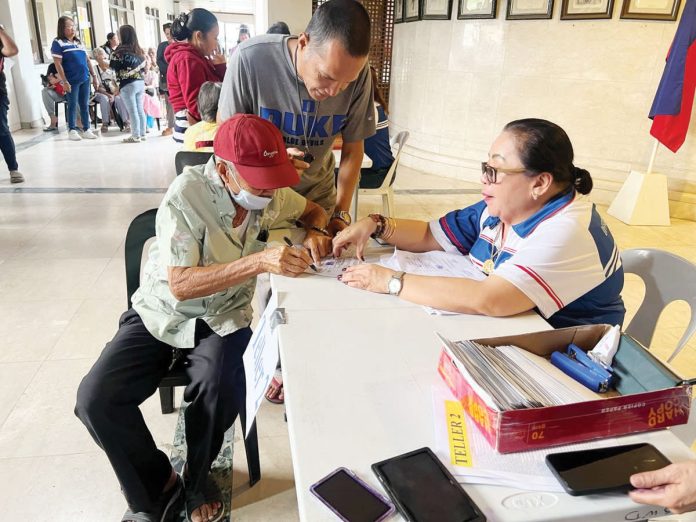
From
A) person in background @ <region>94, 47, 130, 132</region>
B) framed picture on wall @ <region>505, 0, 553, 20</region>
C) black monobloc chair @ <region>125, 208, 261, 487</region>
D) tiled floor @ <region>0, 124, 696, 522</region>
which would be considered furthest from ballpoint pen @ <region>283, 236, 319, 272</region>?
person in background @ <region>94, 47, 130, 132</region>

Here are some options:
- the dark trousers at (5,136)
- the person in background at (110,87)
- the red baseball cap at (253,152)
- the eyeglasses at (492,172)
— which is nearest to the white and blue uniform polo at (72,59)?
the person in background at (110,87)

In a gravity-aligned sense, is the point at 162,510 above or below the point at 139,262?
below

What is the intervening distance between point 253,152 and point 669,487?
1128 millimetres

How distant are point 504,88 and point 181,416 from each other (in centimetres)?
485

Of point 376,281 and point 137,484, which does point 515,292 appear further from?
point 137,484

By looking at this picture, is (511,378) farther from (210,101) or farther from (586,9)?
(586,9)

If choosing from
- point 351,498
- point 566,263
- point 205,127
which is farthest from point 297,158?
point 351,498

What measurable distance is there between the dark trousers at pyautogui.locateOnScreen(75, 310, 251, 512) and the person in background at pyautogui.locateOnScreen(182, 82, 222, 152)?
4.26 ft

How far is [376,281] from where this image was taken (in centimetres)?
139

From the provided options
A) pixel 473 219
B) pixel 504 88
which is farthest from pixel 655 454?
pixel 504 88

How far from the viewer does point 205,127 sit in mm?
2840

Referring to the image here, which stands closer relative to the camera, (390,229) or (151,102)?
(390,229)

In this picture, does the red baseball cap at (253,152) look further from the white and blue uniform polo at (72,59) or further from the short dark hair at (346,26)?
the white and blue uniform polo at (72,59)

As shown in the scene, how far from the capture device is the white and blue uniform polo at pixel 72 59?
7.00 m
